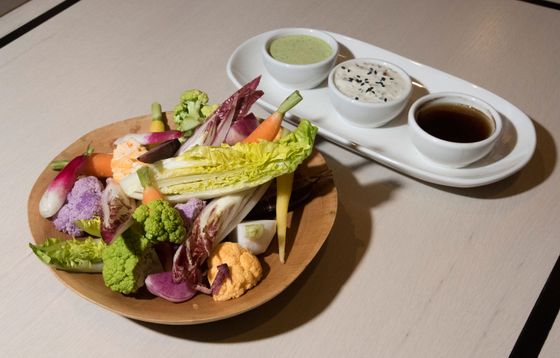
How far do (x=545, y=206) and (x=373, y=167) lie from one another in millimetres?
366

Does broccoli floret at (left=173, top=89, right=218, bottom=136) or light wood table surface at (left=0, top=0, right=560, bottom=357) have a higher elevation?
broccoli floret at (left=173, top=89, right=218, bottom=136)

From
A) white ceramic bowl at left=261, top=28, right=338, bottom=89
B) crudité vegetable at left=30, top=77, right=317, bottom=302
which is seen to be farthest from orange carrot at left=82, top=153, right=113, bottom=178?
white ceramic bowl at left=261, top=28, right=338, bottom=89

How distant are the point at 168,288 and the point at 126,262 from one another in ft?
0.26

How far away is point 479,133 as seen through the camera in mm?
1220

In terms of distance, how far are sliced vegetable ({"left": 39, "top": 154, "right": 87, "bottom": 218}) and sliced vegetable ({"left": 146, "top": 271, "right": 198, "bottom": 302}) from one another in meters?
0.25

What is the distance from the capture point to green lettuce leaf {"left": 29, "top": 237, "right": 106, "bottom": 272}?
2.93 feet

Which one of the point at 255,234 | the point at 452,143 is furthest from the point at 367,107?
the point at 255,234

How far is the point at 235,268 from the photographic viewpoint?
0.91m

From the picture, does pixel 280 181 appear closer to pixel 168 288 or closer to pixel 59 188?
pixel 168 288

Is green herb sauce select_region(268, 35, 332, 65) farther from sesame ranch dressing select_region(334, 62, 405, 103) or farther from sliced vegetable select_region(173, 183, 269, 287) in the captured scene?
sliced vegetable select_region(173, 183, 269, 287)

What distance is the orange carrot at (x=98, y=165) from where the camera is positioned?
108 cm

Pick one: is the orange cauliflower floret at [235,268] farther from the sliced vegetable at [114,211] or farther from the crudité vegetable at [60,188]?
the crudité vegetable at [60,188]

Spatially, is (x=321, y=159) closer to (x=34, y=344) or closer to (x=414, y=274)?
(x=414, y=274)

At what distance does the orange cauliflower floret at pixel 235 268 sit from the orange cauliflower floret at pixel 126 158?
240mm
